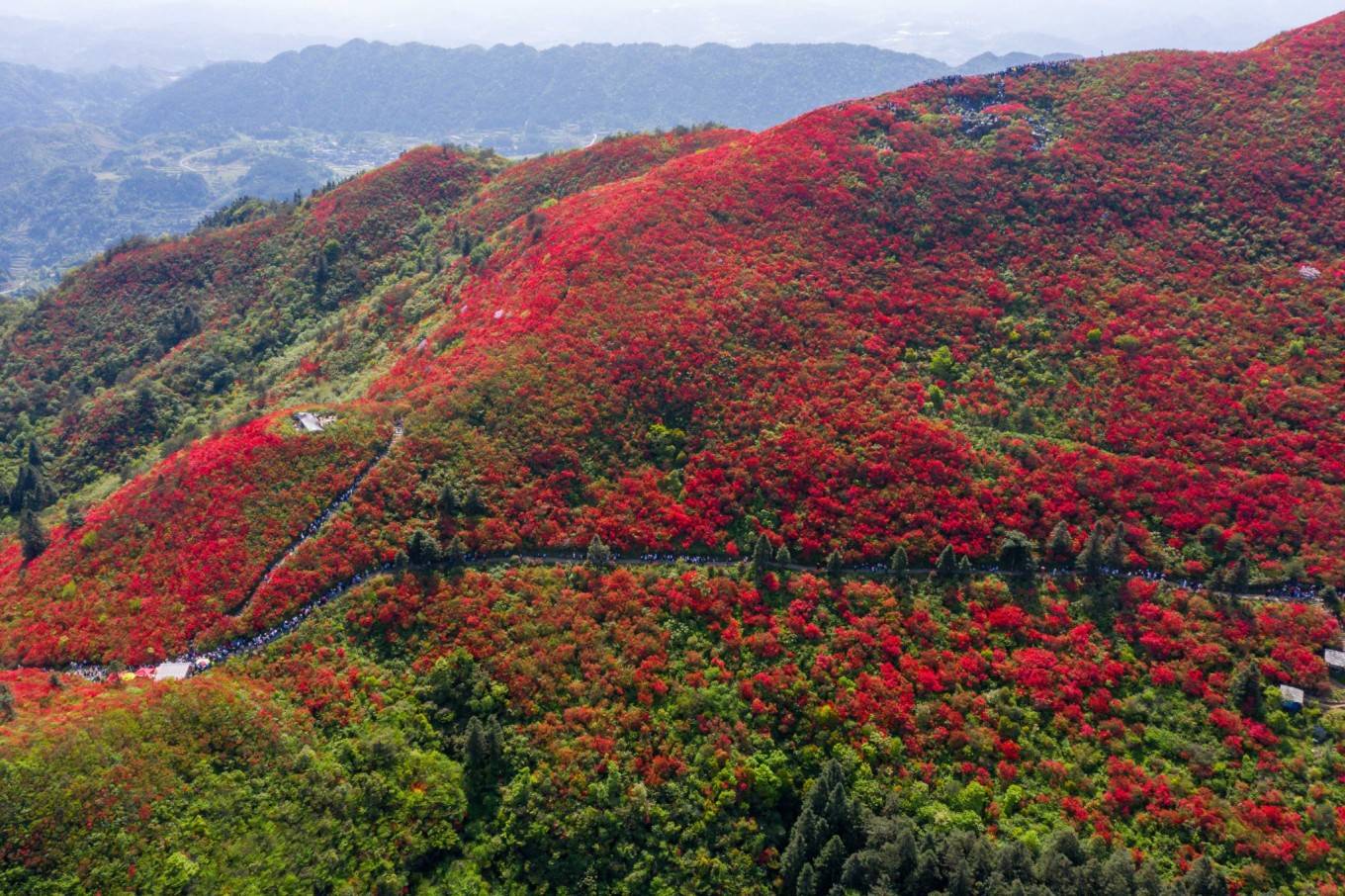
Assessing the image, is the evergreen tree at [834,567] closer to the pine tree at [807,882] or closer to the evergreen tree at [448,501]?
the pine tree at [807,882]

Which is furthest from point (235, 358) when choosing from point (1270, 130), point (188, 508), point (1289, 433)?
point (1270, 130)

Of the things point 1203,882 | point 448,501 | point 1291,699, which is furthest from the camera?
point 448,501

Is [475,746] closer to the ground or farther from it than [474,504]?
closer to the ground

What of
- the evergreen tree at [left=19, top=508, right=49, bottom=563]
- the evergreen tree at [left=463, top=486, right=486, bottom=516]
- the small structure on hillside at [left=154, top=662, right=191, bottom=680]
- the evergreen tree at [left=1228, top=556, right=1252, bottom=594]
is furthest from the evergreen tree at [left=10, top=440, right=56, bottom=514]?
the evergreen tree at [left=1228, top=556, right=1252, bottom=594]

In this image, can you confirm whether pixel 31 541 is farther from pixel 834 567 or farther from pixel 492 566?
pixel 834 567

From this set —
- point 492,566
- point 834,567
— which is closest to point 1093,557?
point 834,567

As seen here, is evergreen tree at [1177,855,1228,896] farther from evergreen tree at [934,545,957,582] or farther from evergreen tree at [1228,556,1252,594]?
→ evergreen tree at [1228,556,1252,594]
